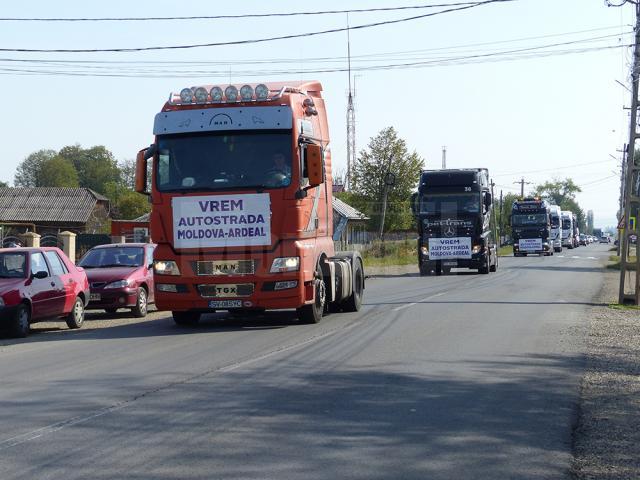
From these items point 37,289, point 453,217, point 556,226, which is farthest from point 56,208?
point 37,289

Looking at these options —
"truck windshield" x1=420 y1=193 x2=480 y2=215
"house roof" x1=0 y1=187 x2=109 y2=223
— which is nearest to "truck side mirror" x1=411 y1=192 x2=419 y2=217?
"truck windshield" x1=420 y1=193 x2=480 y2=215

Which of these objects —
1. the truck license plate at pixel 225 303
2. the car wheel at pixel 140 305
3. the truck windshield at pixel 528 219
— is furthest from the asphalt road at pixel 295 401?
the truck windshield at pixel 528 219

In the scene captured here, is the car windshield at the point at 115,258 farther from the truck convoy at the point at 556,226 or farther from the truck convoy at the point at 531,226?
the truck convoy at the point at 556,226

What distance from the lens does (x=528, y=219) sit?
6531cm

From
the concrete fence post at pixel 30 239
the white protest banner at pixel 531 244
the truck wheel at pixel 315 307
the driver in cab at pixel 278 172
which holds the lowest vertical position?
the truck wheel at pixel 315 307

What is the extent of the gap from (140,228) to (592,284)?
1790cm

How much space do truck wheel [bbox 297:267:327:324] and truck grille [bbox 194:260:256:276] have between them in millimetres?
1333

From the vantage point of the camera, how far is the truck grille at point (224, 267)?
15.8 m

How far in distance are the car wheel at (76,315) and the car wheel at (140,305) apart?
2.18m

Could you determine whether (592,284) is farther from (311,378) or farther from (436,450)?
(436,450)

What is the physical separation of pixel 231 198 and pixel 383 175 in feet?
225

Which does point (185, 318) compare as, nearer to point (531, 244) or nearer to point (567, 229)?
point (531, 244)

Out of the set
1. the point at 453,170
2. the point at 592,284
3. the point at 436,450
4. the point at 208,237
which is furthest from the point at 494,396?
the point at 453,170

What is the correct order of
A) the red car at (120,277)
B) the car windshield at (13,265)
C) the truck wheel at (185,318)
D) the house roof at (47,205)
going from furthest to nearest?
the house roof at (47,205), the red car at (120,277), the truck wheel at (185,318), the car windshield at (13,265)
